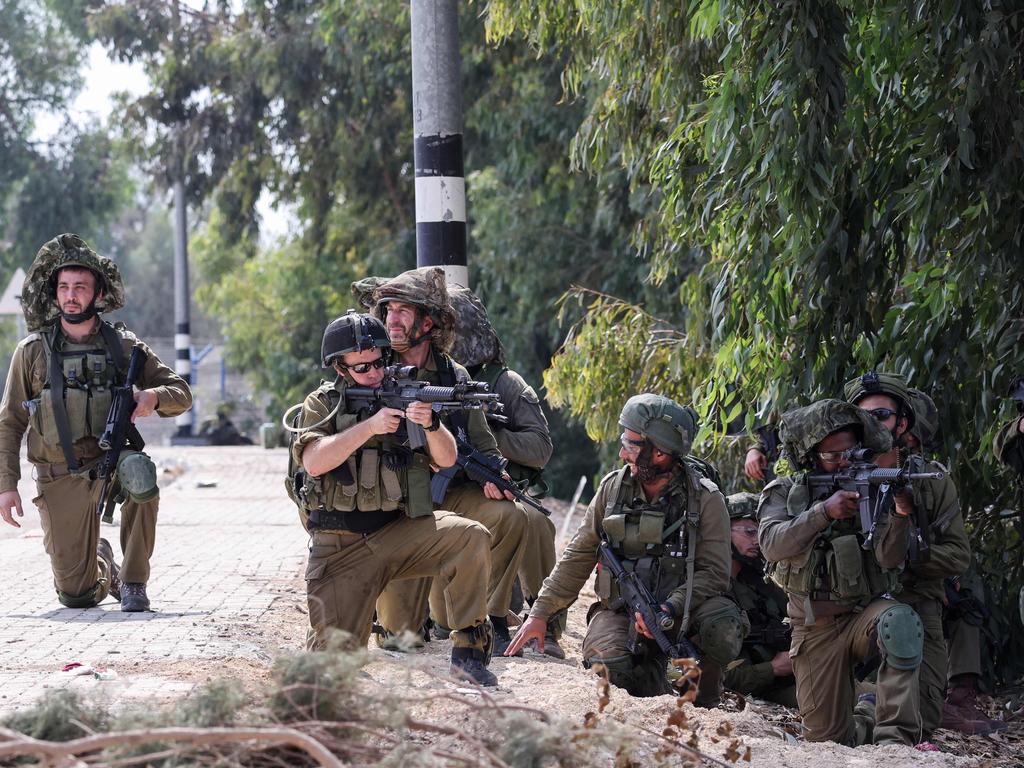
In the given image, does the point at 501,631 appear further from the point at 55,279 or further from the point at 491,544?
the point at 55,279

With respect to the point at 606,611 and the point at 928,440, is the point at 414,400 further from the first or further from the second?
the point at 928,440

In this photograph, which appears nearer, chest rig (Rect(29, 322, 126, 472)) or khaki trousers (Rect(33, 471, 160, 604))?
chest rig (Rect(29, 322, 126, 472))

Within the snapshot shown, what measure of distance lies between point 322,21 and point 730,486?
12.6 meters

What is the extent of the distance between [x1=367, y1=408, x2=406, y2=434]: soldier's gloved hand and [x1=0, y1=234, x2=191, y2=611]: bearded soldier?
2.69 meters

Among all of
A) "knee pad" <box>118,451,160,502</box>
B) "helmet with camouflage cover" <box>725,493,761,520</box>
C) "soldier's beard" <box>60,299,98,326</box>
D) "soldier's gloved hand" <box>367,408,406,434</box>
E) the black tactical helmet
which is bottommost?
"helmet with camouflage cover" <box>725,493,761,520</box>

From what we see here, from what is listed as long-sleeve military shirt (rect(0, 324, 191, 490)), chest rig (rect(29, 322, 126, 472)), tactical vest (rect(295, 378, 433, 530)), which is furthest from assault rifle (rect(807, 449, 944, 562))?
chest rig (rect(29, 322, 126, 472))

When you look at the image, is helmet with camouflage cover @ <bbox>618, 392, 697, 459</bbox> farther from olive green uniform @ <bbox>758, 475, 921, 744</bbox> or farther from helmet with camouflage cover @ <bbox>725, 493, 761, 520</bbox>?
helmet with camouflage cover @ <bbox>725, 493, 761, 520</bbox>

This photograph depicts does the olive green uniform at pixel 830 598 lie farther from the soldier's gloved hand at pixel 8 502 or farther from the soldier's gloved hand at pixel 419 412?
the soldier's gloved hand at pixel 8 502

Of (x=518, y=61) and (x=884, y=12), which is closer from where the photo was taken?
(x=884, y=12)

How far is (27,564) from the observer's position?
448 inches

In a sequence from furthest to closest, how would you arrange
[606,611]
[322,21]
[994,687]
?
1. [322,21]
2. [994,687]
3. [606,611]

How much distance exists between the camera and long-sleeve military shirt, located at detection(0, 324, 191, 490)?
8.53m

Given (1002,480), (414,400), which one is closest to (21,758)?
(414,400)

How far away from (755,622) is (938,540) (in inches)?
74.4
